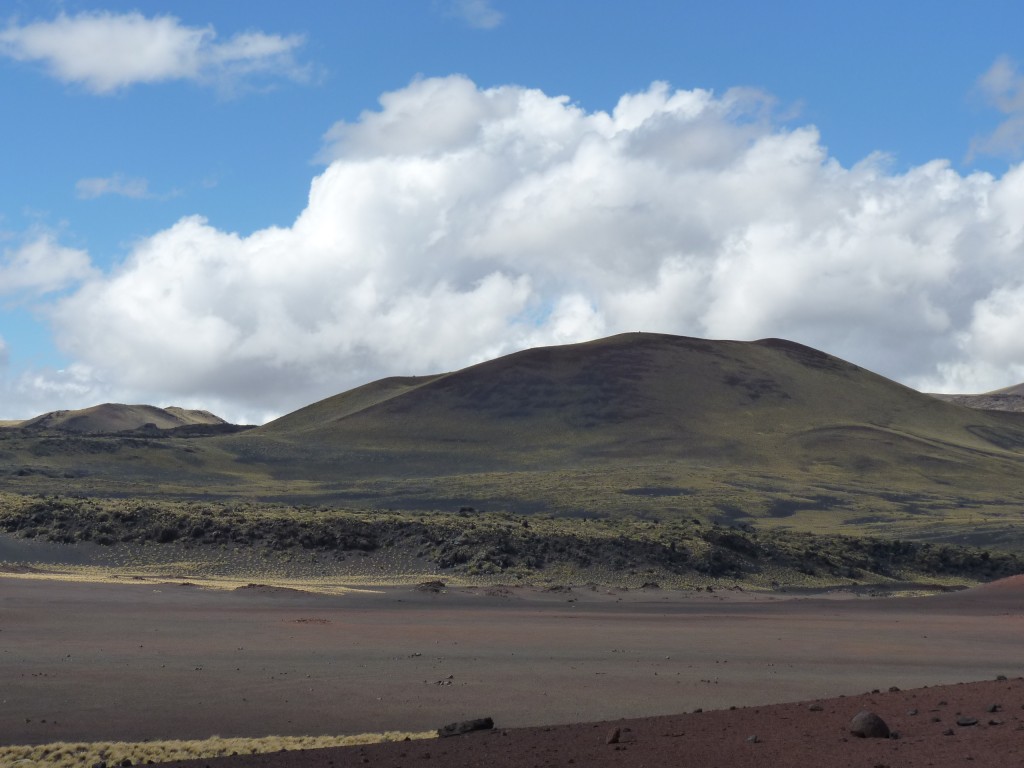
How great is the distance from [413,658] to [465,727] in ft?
25.7

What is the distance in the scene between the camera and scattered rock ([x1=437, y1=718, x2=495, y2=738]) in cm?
1379

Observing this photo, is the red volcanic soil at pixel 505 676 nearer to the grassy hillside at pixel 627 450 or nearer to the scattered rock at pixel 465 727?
the scattered rock at pixel 465 727

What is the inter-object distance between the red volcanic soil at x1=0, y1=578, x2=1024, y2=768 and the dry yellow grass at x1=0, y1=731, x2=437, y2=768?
61 cm

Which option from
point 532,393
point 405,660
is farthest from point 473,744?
point 532,393

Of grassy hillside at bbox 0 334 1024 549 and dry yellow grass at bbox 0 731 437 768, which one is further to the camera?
grassy hillside at bbox 0 334 1024 549

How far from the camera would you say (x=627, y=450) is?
400 feet

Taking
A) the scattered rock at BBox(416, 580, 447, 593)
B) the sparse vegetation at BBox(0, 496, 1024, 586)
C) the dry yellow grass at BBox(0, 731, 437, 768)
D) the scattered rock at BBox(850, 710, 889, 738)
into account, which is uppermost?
the sparse vegetation at BBox(0, 496, 1024, 586)

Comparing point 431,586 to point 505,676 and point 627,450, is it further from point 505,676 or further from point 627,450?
point 627,450

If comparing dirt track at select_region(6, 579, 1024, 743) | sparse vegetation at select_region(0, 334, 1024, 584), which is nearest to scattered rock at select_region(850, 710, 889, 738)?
dirt track at select_region(6, 579, 1024, 743)

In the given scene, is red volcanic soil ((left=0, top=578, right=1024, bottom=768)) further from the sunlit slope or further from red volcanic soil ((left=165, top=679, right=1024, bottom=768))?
the sunlit slope

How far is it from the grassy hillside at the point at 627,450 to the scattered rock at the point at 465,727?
60263 millimetres

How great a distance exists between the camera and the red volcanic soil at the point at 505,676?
13125 millimetres

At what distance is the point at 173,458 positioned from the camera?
104m

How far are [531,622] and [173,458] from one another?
80.6m
